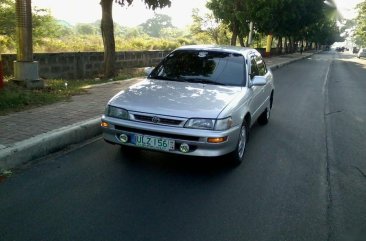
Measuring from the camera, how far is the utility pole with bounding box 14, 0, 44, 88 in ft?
29.7

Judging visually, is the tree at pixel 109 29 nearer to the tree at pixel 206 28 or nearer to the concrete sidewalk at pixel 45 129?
the concrete sidewalk at pixel 45 129

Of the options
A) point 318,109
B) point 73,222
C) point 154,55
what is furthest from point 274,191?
point 154,55

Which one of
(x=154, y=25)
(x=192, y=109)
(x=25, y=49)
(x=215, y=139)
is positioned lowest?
(x=215, y=139)

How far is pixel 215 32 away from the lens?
47531mm

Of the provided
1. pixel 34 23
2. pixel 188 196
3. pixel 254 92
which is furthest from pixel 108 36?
pixel 34 23

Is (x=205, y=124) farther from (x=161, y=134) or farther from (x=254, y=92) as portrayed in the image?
(x=254, y=92)

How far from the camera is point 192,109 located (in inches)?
185

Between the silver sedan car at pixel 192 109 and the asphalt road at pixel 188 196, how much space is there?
428 mm

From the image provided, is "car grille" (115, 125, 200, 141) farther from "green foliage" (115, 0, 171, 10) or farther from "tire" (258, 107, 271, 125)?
"green foliage" (115, 0, 171, 10)

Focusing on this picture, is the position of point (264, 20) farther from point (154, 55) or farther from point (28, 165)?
point (28, 165)

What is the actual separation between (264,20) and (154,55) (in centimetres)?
1277

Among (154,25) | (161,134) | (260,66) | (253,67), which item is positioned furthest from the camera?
(154,25)

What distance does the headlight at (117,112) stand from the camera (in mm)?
4875

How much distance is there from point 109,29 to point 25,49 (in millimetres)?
3896
